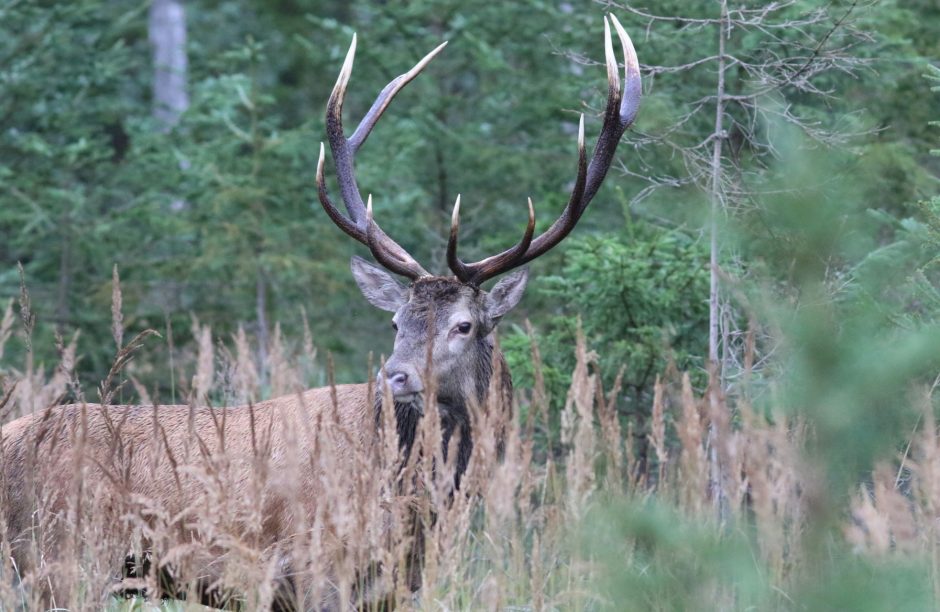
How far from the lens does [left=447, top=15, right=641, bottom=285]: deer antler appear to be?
6059 millimetres

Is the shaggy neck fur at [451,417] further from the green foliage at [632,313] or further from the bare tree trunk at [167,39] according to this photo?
the bare tree trunk at [167,39]

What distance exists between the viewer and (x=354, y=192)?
260 inches

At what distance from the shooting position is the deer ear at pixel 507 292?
6297mm

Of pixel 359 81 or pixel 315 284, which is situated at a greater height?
pixel 359 81

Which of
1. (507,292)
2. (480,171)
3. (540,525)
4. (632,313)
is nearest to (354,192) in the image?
(507,292)

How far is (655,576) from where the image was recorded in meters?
2.45

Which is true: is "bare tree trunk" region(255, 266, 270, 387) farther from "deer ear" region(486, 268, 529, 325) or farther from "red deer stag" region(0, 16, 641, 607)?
"deer ear" region(486, 268, 529, 325)

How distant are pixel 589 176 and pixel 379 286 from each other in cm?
124

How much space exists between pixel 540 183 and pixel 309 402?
515cm

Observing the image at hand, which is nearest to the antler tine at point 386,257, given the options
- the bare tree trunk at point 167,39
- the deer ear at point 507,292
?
the deer ear at point 507,292

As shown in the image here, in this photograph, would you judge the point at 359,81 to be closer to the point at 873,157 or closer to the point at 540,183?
the point at 540,183

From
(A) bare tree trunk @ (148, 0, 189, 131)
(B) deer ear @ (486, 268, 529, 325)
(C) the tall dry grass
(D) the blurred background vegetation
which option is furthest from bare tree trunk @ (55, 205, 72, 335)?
(A) bare tree trunk @ (148, 0, 189, 131)

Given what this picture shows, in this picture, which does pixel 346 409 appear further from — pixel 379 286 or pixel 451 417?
pixel 379 286

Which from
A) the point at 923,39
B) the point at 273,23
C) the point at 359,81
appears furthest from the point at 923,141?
the point at 273,23
